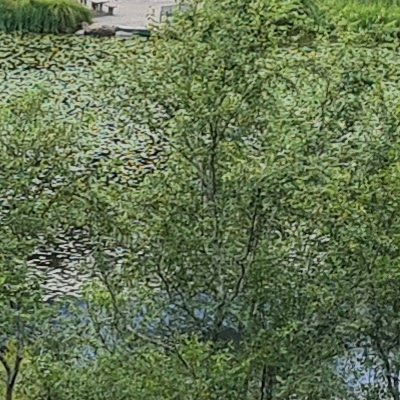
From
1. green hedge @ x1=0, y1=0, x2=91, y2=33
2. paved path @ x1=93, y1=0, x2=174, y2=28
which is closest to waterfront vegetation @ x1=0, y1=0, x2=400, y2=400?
green hedge @ x1=0, y1=0, x2=91, y2=33

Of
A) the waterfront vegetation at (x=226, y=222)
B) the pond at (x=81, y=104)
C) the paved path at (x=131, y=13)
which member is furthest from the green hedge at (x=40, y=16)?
the waterfront vegetation at (x=226, y=222)

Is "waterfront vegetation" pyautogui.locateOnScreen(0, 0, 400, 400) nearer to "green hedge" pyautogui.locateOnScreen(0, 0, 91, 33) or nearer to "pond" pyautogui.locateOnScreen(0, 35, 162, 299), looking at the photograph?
"pond" pyautogui.locateOnScreen(0, 35, 162, 299)

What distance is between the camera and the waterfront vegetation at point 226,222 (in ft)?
13.0

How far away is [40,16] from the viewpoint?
1434 centimetres

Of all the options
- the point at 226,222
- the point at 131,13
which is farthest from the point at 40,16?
the point at 226,222

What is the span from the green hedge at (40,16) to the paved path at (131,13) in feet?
1.80

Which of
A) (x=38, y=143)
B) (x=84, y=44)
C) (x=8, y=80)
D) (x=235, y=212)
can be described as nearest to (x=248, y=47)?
(x=235, y=212)

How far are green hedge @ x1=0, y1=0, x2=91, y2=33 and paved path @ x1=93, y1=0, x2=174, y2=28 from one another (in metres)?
0.55

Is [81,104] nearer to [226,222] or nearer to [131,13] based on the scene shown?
[226,222]

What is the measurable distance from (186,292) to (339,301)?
0.66 meters

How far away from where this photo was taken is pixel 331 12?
5.08m

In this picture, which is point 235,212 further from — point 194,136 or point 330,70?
point 330,70

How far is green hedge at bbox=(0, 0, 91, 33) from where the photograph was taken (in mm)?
14094

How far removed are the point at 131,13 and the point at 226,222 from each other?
39.2 feet
